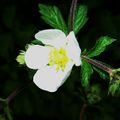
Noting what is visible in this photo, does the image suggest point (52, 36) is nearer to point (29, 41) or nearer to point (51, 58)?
point (51, 58)

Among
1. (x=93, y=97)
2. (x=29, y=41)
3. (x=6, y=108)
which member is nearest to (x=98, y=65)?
(x=93, y=97)

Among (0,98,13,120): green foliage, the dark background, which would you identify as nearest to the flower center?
(0,98,13,120): green foliage

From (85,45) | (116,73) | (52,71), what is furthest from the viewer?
(85,45)

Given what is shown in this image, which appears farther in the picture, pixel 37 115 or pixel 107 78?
pixel 37 115

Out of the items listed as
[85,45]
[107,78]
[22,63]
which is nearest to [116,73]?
[107,78]

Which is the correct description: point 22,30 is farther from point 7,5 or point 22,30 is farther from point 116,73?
point 116,73

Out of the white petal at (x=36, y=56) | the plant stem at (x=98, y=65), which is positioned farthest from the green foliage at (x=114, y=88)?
the white petal at (x=36, y=56)

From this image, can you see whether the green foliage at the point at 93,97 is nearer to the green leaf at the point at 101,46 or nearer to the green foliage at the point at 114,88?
the green leaf at the point at 101,46
